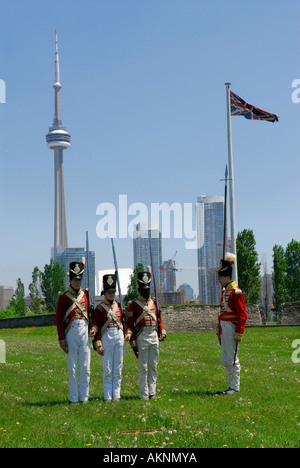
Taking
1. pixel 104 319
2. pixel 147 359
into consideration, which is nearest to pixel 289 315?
pixel 147 359

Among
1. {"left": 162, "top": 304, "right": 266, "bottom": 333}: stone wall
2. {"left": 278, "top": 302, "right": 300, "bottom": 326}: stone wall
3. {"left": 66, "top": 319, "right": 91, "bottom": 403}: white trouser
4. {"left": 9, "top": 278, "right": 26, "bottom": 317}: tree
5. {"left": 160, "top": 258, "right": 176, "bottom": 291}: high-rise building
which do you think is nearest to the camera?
{"left": 66, "top": 319, "right": 91, "bottom": 403}: white trouser

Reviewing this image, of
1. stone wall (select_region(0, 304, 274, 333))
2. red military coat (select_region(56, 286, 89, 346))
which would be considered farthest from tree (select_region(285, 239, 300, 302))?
red military coat (select_region(56, 286, 89, 346))

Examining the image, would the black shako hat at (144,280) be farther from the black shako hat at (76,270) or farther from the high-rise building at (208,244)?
the high-rise building at (208,244)

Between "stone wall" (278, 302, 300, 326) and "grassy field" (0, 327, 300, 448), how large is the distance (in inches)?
915

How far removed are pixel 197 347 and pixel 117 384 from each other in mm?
10867

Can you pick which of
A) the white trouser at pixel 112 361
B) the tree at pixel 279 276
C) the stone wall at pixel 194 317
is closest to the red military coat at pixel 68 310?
the white trouser at pixel 112 361

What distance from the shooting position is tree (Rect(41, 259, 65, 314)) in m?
71.8

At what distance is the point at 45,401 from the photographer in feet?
33.7

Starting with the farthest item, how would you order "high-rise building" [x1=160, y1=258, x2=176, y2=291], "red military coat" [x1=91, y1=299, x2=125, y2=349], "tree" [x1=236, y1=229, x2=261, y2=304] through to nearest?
1. "high-rise building" [x1=160, y1=258, x2=176, y2=291]
2. "tree" [x1=236, y1=229, x2=261, y2=304]
3. "red military coat" [x1=91, y1=299, x2=125, y2=349]

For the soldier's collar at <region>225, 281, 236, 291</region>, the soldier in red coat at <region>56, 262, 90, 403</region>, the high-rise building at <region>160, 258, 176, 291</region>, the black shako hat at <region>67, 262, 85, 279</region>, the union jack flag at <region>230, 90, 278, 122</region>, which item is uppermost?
the union jack flag at <region>230, 90, 278, 122</region>

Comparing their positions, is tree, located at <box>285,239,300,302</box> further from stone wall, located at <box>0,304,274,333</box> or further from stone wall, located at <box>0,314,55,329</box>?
stone wall, located at <box>0,314,55,329</box>

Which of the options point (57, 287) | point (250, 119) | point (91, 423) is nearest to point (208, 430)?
point (91, 423)

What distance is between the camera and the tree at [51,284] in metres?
71.8
